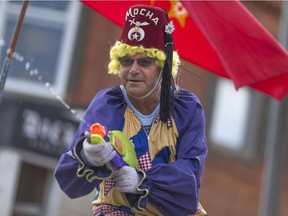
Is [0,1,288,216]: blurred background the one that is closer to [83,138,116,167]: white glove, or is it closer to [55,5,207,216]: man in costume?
[55,5,207,216]: man in costume

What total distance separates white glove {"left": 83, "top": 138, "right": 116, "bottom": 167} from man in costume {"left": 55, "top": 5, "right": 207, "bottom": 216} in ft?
0.58

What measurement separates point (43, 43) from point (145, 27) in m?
9.26

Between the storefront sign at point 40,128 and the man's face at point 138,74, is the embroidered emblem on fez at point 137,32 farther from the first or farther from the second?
the storefront sign at point 40,128

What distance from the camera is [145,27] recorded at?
5.61 meters

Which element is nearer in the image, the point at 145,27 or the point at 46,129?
the point at 145,27

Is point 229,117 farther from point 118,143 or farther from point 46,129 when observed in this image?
point 118,143

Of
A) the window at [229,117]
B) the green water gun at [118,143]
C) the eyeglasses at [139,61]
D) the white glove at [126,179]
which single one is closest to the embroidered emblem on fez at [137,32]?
the eyeglasses at [139,61]

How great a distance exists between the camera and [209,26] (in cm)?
673

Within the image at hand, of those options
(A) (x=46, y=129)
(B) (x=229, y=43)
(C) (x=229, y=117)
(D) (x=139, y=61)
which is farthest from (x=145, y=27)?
(C) (x=229, y=117)

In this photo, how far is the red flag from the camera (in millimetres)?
6695

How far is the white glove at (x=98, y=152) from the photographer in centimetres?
489

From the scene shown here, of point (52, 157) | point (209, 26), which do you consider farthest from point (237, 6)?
point (52, 157)

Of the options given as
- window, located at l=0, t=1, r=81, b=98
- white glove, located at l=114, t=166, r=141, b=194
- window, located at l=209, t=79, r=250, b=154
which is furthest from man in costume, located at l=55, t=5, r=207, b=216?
window, located at l=209, t=79, r=250, b=154

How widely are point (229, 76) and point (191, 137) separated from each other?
4.38 ft
